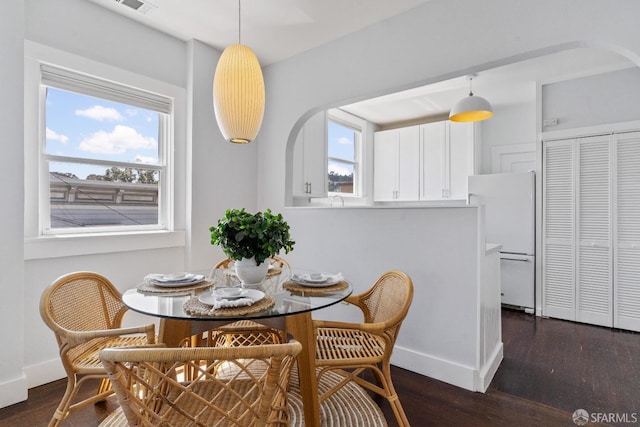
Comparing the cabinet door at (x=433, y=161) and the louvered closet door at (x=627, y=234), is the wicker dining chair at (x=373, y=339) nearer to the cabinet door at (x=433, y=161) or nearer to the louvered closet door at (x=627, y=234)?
the louvered closet door at (x=627, y=234)

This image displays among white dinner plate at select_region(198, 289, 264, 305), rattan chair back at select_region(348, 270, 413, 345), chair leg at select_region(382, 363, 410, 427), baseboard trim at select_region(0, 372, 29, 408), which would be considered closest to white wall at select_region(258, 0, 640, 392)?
rattan chair back at select_region(348, 270, 413, 345)

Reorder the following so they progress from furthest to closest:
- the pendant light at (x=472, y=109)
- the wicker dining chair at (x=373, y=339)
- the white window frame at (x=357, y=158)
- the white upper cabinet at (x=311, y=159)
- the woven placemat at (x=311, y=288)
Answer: the white window frame at (x=357, y=158) < the white upper cabinet at (x=311, y=159) < the pendant light at (x=472, y=109) < the woven placemat at (x=311, y=288) < the wicker dining chair at (x=373, y=339)

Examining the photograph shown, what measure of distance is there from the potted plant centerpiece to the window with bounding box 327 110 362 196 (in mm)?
3073

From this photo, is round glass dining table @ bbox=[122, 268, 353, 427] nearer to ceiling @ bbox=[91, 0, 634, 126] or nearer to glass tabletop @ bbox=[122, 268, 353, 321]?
glass tabletop @ bbox=[122, 268, 353, 321]

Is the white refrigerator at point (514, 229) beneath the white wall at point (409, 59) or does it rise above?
beneath

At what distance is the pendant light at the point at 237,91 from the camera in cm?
178

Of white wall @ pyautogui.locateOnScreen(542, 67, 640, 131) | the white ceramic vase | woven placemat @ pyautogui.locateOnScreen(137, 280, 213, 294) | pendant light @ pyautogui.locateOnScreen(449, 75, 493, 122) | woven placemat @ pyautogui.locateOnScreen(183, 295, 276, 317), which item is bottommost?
woven placemat @ pyautogui.locateOnScreen(183, 295, 276, 317)

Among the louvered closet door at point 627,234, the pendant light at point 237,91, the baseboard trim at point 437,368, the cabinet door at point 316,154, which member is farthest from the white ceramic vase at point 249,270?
the louvered closet door at point 627,234

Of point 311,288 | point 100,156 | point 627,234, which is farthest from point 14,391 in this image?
point 627,234

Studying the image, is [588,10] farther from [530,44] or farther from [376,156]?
[376,156]

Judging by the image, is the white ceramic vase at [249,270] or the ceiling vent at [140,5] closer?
the white ceramic vase at [249,270]

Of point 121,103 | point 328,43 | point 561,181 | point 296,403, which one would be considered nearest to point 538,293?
point 561,181

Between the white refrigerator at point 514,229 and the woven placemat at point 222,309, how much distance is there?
3.58m

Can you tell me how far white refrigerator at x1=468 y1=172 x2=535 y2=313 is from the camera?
3.88 m
